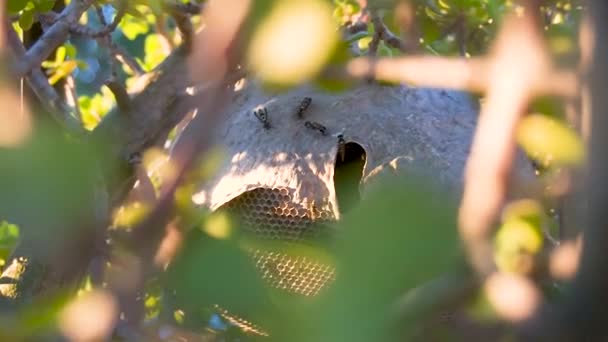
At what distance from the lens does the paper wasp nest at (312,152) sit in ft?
4.67

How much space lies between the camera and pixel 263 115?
154cm

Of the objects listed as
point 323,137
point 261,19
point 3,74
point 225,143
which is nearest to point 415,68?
point 261,19

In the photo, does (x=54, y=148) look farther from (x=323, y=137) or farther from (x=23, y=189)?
(x=323, y=137)

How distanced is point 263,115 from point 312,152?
14 cm

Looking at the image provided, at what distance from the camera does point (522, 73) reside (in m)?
0.37

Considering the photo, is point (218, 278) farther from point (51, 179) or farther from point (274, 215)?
point (274, 215)

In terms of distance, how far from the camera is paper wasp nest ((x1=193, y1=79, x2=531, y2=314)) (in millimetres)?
1425

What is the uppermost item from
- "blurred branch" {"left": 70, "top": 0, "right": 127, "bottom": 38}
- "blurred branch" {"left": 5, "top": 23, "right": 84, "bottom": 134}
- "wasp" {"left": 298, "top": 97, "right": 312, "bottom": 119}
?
"wasp" {"left": 298, "top": 97, "right": 312, "bottom": 119}

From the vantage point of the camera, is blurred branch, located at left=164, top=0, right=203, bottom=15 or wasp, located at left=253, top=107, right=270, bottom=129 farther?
wasp, located at left=253, top=107, right=270, bottom=129

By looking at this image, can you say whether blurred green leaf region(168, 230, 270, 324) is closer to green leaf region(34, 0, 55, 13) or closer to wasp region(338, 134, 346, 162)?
green leaf region(34, 0, 55, 13)

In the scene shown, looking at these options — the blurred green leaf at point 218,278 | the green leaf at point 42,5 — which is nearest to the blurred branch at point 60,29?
the green leaf at point 42,5

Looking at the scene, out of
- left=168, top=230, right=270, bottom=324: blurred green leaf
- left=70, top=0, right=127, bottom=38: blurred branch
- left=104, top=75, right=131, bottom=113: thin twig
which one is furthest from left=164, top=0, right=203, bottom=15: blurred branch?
left=168, top=230, right=270, bottom=324: blurred green leaf

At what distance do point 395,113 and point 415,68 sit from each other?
108 cm

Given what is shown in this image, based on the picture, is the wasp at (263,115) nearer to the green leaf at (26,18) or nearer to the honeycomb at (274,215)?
the honeycomb at (274,215)
